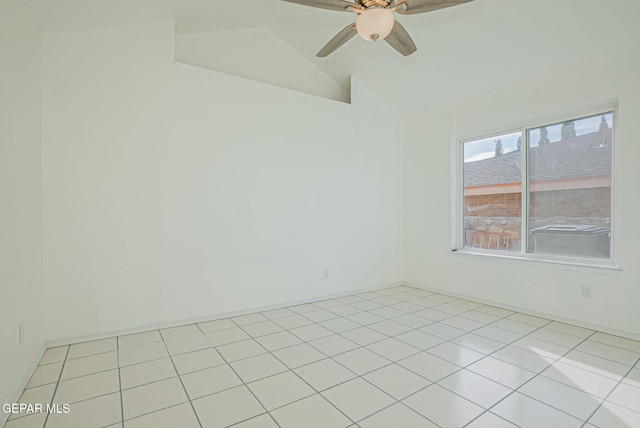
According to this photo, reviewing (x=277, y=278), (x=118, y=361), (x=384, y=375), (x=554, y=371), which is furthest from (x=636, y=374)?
(x=118, y=361)

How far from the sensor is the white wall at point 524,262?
263cm

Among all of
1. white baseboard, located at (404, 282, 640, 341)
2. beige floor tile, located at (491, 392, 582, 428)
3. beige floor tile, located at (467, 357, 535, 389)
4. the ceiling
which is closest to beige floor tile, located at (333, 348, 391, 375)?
beige floor tile, located at (467, 357, 535, 389)

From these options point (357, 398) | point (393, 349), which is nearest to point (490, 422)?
point (357, 398)

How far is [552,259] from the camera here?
3205 mm

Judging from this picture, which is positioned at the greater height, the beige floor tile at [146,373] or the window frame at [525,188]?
the window frame at [525,188]

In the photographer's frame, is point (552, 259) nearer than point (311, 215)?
Yes

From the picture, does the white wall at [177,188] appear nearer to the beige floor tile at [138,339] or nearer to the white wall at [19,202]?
the beige floor tile at [138,339]

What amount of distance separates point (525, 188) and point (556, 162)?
1.27 ft

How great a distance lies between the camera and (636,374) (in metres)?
2.08

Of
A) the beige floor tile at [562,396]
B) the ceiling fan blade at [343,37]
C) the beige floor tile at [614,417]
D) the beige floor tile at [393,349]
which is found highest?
the ceiling fan blade at [343,37]

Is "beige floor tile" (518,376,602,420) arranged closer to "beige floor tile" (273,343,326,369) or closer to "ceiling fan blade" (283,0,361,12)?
"beige floor tile" (273,343,326,369)

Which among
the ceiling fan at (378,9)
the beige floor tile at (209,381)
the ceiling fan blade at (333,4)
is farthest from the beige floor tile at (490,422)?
the ceiling fan blade at (333,4)

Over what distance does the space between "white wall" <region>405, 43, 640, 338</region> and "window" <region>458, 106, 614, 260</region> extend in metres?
0.20

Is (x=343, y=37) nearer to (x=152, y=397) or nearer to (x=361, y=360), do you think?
(x=361, y=360)
